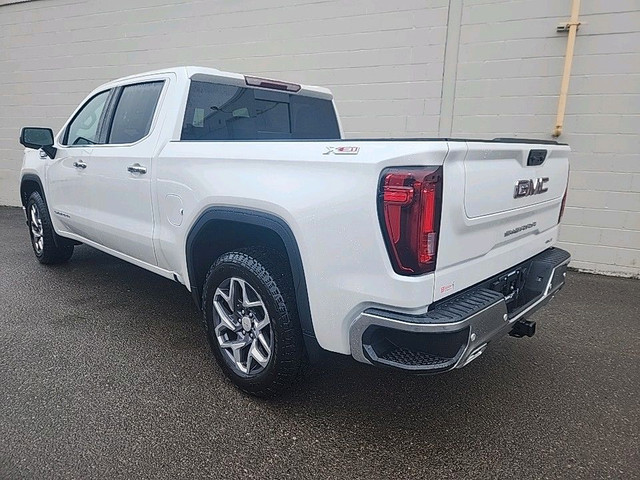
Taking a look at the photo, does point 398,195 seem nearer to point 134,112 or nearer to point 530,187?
point 530,187

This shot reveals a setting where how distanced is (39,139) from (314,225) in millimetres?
3517

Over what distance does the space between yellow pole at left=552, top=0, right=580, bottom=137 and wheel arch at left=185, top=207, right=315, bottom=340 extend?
4101 millimetres

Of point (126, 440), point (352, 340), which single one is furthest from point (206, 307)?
point (352, 340)

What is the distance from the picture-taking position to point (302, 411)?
2.55m

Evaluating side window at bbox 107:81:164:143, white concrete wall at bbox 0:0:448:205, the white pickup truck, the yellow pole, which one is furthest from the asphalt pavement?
white concrete wall at bbox 0:0:448:205

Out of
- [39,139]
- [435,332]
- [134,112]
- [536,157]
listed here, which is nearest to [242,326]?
[435,332]

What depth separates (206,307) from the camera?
2803mm

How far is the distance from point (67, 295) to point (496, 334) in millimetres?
3835

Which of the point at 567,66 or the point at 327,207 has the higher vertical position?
the point at 567,66

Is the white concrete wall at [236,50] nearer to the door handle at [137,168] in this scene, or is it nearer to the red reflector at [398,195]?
the door handle at [137,168]

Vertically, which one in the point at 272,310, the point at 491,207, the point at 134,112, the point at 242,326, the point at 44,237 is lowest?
the point at 44,237

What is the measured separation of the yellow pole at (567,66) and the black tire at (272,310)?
13.6 feet

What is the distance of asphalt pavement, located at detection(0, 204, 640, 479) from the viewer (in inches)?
85.2

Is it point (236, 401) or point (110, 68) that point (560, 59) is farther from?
point (110, 68)
